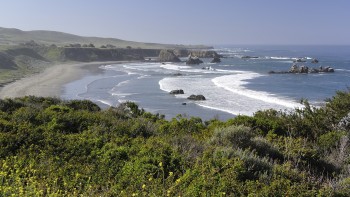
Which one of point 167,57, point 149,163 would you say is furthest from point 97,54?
point 149,163

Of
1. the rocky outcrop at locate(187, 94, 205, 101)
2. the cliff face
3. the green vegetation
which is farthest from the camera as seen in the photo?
the cliff face

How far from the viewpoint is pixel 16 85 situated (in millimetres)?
40531

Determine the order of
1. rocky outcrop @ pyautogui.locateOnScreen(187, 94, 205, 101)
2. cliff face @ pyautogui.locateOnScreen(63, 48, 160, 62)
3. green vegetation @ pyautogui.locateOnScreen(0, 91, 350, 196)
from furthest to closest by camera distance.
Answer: cliff face @ pyautogui.locateOnScreen(63, 48, 160, 62) < rocky outcrop @ pyautogui.locateOnScreen(187, 94, 205, 101) < green vegetation @ pyautogui.locateOnScreen(0, 91, 350, 196)

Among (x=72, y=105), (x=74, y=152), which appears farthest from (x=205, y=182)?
(x=72, y=105)

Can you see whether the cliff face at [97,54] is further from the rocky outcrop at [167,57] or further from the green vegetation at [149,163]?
the green vegetation at [149,163]

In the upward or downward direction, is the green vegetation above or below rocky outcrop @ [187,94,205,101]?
above

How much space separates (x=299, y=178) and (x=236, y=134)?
2.70m

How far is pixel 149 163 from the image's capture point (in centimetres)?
589

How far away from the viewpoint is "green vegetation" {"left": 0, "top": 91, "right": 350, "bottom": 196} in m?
4.82

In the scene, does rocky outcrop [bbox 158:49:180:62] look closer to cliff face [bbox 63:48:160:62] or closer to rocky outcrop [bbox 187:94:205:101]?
cliff face [bbox 63:48:160:62]

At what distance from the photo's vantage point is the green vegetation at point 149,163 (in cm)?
482

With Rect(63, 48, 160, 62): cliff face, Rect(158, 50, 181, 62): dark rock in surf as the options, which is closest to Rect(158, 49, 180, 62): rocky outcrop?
Rect(158, 50, 181, 62): dark rock in surf

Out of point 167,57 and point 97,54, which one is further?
point 97,54

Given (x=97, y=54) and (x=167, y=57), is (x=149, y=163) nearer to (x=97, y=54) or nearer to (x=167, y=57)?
(x=167, y=57)
